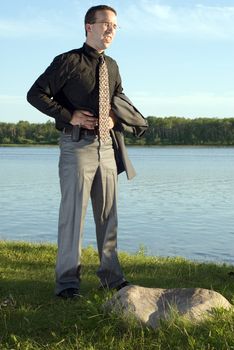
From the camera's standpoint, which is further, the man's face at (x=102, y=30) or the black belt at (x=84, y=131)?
the black belt at (x=84, y=131)

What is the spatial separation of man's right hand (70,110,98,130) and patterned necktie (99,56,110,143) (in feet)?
0.21

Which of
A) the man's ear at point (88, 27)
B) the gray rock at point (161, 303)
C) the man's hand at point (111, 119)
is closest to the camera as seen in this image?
the gray rock at point (161, 303)

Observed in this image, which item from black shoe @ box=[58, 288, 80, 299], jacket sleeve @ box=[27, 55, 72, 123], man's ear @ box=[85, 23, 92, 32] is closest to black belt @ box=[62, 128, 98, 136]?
jacket sleeve @ box=[27, 55, 72, 123]

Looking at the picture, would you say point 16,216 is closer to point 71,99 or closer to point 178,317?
point 71,99

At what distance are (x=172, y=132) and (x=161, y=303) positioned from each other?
11275cm

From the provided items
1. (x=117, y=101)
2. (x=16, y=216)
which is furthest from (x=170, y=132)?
(x=117, y=101)

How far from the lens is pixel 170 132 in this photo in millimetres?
116188

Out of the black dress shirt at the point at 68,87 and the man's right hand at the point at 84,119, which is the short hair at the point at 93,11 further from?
the man's right hand at the point at 84,119

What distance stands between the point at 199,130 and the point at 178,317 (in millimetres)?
114116

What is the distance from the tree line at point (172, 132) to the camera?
116000mm

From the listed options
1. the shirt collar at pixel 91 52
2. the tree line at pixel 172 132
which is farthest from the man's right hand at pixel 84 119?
the tree line at pixel 172 132

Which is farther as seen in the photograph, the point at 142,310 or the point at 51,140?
the point at 51,140

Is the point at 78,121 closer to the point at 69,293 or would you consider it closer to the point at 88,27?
the point at 88,27

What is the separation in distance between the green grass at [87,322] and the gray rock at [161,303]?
0.08m
